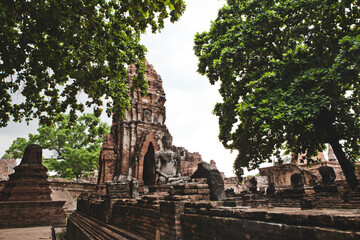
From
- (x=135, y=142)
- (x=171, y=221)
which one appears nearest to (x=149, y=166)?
(x=135, y=142)

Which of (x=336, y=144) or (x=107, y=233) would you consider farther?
(x=336, y=144)

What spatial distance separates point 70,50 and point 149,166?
10.6 m

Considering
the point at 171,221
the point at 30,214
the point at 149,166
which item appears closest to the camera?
the point at 171,221

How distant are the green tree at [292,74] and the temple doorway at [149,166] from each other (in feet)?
19.5

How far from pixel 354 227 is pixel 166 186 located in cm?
592

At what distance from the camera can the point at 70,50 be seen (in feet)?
18.8

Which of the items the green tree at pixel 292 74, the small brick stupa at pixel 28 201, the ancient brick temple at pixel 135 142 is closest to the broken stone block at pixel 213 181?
the green tree at pixel 292 74

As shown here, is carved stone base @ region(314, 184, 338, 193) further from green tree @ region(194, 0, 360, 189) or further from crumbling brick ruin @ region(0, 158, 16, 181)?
crumbling brick ruin @ region(0, 158, 16, 181)

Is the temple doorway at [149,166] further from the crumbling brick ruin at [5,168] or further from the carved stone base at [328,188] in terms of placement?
the crumbling brick ruin at [5,168]

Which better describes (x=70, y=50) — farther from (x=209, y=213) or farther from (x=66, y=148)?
(x=66, y=148)

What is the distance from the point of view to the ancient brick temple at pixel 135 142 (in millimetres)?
14211

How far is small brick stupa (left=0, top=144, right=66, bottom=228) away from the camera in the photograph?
906 cm

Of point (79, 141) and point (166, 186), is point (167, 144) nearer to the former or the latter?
point (166, 186)

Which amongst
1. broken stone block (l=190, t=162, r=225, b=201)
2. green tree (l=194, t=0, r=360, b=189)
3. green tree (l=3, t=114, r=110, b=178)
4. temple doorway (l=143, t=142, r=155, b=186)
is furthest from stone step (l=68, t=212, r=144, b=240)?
green tree (l=3, t=114, r=110, b=178)
